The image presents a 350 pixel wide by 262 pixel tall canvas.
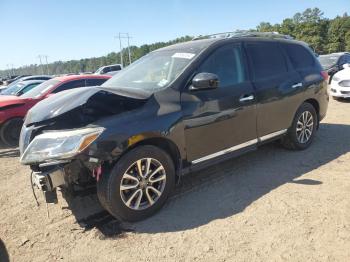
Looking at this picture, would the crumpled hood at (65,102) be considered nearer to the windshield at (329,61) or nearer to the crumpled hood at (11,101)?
the crumpled hood at (11,101)

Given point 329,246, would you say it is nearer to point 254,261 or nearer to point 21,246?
point 254,261

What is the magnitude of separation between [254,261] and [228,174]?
1926 millimetres

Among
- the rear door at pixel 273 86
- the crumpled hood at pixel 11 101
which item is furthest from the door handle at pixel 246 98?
the crumpled hood at pixel 11 101

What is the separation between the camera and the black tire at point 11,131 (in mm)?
7288

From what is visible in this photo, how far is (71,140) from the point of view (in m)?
3.06

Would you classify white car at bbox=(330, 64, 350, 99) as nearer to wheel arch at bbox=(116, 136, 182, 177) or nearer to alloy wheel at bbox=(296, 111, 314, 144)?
alloy wheel at bbox=(296, 111, 314, 144)

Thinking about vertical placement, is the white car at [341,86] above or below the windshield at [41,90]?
below

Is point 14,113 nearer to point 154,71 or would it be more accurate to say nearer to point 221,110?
point 154,71

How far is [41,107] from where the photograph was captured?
3723mm

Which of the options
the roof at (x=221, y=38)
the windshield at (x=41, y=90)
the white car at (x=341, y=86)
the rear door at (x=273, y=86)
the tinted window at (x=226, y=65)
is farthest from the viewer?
the white car at (x=341, y=86)

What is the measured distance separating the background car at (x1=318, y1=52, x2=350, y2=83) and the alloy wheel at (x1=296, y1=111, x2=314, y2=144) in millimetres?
10425

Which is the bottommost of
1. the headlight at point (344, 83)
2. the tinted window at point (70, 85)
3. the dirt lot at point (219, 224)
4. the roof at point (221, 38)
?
Answer: the dirt lot at point (219, 224)

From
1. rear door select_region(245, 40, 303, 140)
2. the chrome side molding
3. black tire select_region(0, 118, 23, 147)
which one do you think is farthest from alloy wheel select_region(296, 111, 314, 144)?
black tire select_region(0, 118, 23, 147)

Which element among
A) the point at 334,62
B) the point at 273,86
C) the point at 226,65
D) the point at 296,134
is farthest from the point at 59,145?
the point at 334,62
